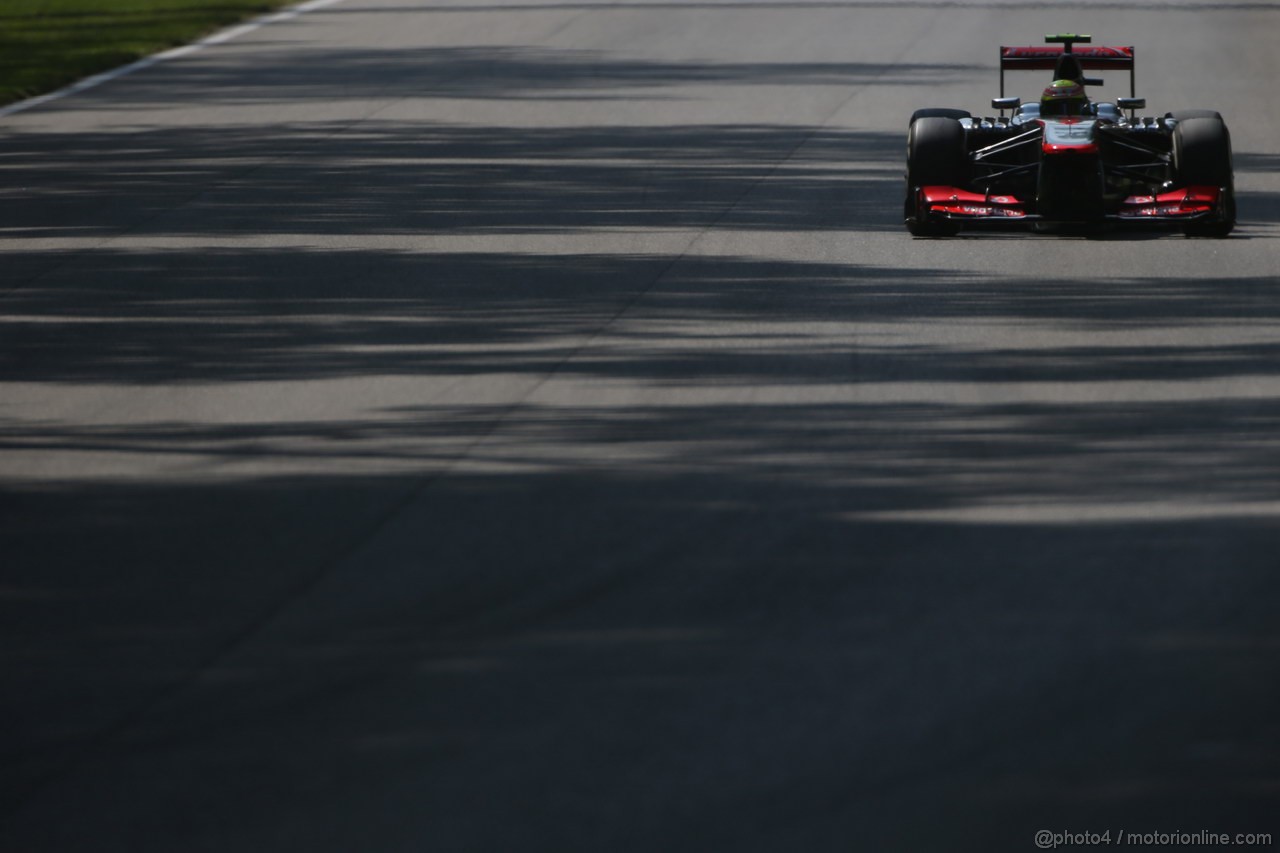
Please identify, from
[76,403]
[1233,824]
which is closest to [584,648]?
[1233,824]

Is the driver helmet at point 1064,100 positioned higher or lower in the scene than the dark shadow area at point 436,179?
higher

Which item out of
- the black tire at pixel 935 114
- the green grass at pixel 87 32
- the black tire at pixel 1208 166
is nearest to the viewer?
the black tire at pixel 1208 166

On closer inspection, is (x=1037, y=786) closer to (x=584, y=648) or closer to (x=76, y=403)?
(x=584, y=648)

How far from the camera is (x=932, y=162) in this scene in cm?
1020

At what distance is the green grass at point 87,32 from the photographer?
719 inches

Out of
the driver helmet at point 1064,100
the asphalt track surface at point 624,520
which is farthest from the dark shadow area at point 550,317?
the driver helmet at point 1064,100

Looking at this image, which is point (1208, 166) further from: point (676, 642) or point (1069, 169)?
point (676, 642)

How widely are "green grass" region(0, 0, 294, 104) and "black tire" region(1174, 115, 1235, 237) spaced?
441 inches

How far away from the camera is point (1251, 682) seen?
15.1 ft

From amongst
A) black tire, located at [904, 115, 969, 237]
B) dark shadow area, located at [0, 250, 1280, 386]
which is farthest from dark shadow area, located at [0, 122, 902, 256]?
dark shadow area, located at [0, 250, 1280, 386]

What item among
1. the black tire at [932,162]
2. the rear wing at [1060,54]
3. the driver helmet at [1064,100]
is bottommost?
the black tire at [932,162]

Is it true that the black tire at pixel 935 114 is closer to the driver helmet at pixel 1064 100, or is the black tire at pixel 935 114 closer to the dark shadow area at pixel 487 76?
the driver helmet at pixel 1064 100

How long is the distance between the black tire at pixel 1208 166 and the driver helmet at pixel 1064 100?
0.88 metres

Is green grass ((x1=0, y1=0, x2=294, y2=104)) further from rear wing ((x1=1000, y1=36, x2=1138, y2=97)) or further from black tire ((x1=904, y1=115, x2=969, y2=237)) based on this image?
black tire ((x1=904, y1=115, x2=969, y2=237))
